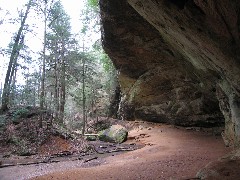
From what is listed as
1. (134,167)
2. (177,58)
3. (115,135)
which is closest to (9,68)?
(115,135)

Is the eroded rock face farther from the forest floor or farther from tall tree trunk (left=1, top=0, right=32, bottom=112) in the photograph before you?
tall tree trunk (left=1, top=0, right=32, bottom=112)

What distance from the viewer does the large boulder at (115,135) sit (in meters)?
18.5

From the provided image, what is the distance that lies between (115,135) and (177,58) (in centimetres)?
818

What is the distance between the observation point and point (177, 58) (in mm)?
14367

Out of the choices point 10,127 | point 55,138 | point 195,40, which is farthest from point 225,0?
point 10,127

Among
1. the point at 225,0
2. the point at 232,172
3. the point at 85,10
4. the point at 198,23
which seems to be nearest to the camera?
the point at 232,172

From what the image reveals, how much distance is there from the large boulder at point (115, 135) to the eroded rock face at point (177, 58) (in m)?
3.56

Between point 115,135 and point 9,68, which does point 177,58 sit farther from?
point 9,68

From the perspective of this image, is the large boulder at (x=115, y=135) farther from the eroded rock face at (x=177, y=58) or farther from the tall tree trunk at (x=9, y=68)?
the tall tree trunk at (x=9, y=68)

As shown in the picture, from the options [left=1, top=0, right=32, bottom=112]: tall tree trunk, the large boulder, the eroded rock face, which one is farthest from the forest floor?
[left=1, top=0, right=32, bottom=112]: tall tree trunk

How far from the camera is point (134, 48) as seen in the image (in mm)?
16016

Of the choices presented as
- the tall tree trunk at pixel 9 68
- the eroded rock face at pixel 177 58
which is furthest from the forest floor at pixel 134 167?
the tall tree trunk at pixel 9 68

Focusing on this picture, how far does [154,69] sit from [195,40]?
33.9ft

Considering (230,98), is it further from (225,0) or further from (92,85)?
(92,85)
